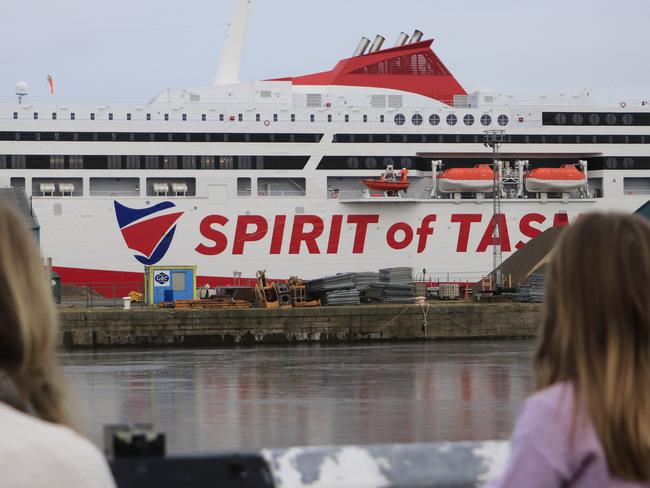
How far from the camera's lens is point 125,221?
34.5 metres

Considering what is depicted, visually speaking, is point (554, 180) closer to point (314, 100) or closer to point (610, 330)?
point (314, 100)

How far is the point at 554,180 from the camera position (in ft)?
121

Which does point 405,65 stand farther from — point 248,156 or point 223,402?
point 223,402

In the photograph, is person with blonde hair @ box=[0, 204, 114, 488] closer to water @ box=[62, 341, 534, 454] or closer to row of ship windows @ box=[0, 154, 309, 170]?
water @ box=[62, 341, 534, 454]

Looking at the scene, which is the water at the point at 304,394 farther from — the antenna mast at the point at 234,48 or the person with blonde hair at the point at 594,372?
the antenna mast at the point at 234,48

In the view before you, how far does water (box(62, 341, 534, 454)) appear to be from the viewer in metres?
10.0

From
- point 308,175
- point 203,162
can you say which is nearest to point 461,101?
point 308,175

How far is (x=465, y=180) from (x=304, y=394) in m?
23.5

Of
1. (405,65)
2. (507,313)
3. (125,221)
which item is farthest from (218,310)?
(405,65)

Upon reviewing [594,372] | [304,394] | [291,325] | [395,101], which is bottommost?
[304,394]

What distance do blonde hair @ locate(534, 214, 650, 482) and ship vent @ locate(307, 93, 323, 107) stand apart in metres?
36.3

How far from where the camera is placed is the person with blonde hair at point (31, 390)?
1.70 m

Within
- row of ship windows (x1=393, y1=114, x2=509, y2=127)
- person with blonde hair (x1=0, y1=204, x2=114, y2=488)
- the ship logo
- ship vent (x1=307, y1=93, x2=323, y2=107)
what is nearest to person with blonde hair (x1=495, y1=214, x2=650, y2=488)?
person with blonde hair (x1=0, y1=204, x2=114, y2=488)

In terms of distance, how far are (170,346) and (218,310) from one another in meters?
1.47
